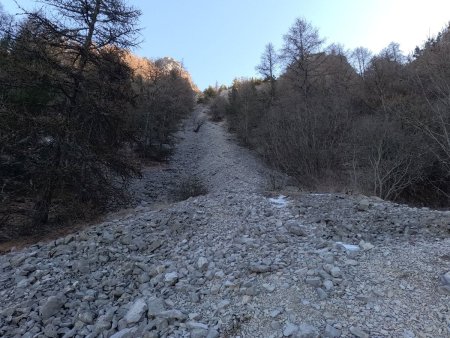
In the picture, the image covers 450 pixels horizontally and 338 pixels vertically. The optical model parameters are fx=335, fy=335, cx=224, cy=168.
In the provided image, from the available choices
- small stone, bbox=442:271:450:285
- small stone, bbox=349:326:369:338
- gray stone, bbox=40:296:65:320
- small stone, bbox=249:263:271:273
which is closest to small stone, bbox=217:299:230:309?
small stone, bbox=249:263:271:273

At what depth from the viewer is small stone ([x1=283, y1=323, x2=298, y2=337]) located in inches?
148

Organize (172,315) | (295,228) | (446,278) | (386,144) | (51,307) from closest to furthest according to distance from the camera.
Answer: (172,315) → (446,278) → (51,307) → (295,228) → (386,144)

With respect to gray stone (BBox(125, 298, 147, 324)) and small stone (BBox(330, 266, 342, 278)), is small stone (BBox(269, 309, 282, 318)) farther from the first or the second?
gray stone (BBox(125, 298, 147, 324))

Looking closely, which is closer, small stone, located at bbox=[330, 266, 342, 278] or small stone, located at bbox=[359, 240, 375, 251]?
small stone, located at bbox=[330, 266, 342, 278]

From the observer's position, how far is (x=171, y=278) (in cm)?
535

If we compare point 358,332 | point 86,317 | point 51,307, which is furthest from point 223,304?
point 51,307

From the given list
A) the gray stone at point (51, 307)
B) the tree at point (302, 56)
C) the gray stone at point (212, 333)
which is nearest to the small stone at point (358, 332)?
the gray stone at point (212, 333)

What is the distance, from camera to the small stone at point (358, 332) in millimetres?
3615

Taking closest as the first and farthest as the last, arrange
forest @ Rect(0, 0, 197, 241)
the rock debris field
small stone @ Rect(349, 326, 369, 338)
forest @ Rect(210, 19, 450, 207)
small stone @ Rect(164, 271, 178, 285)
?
small stone @ Rect(349, 326, 369, 338), the rock debris field, small stone @ Rect(164, 271, 178, 285), forest @ Rect(0, 0, 197, 241), forest @ Rect(210, 19, 450, 207)

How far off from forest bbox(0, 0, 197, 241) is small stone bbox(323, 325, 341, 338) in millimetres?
7928

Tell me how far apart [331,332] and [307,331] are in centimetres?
26

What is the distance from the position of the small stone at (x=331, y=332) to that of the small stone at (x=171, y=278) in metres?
2.49

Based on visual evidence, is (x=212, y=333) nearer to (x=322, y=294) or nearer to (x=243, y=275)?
(x=243, y=275)

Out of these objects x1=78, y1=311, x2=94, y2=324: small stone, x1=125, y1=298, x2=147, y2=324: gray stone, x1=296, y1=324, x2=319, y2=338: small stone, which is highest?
x1=296, y1=324, x2=319, y2=338: small stone
